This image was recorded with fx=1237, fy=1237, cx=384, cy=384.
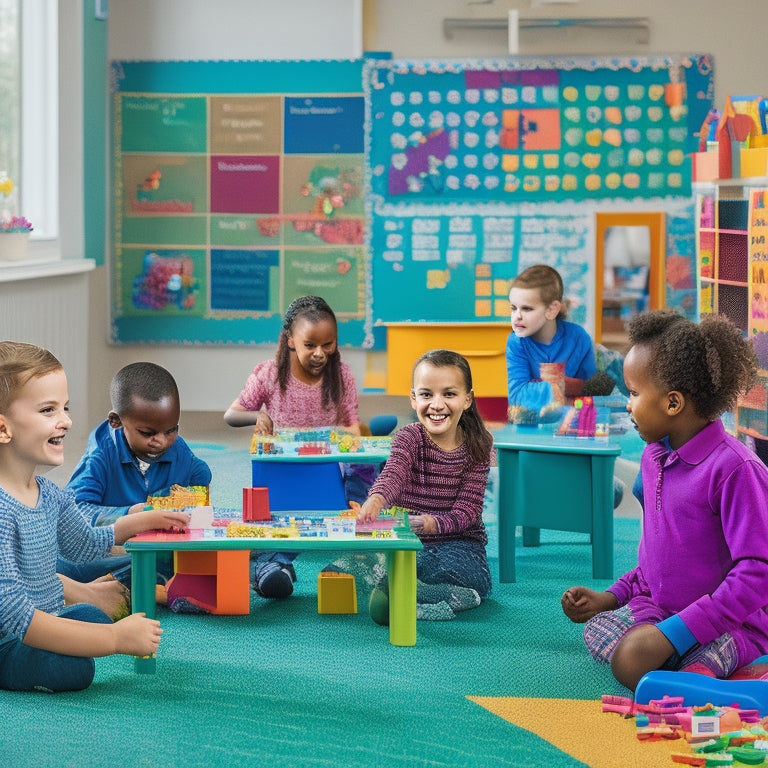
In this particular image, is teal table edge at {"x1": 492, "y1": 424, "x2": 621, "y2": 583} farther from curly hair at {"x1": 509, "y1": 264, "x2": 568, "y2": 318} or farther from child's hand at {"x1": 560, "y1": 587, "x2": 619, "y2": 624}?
child's hand at {"x1": 560, "y1": 587, "x2": 619, "y2": 624}

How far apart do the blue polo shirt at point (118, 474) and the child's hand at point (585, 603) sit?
1145mm

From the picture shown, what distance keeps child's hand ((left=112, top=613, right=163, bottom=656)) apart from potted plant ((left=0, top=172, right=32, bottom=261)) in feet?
10.2

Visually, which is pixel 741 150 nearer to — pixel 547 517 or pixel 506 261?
pixel 547 517

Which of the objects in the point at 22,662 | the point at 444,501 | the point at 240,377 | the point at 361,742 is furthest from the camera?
the point at 240,377

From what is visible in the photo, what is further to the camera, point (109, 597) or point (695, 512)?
point (109, 597)

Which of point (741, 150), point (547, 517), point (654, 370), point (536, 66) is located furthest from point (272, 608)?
point (536, 66)

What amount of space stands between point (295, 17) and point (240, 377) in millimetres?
1953

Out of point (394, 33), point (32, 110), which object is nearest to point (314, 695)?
point (32, 110)

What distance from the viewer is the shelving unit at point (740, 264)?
402 centimetres

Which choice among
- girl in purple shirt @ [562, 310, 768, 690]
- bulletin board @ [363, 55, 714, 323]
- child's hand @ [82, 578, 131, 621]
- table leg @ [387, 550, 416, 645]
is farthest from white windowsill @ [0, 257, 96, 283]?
girl in purple shirt @ [562, 310, 768, 690]

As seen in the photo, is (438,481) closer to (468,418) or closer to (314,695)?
(468,418)

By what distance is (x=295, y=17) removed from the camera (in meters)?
6.58

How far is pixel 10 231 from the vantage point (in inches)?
201

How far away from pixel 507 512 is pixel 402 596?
0.78 metres
